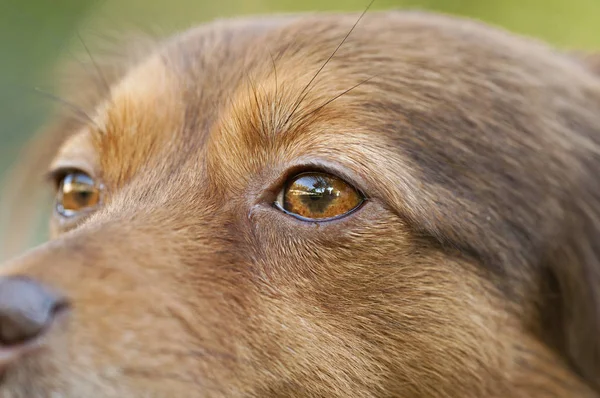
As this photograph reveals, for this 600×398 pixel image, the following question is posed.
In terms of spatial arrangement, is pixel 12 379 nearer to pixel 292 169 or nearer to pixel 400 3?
pixel 292 169

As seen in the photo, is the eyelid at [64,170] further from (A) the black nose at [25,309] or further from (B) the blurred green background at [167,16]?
(B) the blurred green background at [167,16]

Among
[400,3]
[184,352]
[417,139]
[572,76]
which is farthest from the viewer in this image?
[400,3]

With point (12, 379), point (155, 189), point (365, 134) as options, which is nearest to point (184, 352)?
point (12, 379)

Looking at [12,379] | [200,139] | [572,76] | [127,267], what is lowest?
[12,379]

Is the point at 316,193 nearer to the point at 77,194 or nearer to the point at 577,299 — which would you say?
the point at 577,299

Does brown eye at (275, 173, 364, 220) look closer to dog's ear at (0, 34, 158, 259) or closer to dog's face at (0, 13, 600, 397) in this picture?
dog's face at (0, 13, 600, 397)

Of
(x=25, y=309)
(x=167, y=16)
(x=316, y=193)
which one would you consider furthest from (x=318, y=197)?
(x=167, y=16)

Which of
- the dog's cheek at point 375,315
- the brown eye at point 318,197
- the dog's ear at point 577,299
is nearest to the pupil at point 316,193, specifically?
the brown eye at point 318,197

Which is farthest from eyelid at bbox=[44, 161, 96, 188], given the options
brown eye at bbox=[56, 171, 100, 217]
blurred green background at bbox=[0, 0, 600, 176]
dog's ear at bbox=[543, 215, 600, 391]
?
blurred green background at bbox=[0, 0, 600, 176]

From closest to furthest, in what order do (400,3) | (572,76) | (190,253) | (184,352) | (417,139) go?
(184,352) < (190,253) < (417,139) < (572,76) < (400,3)
